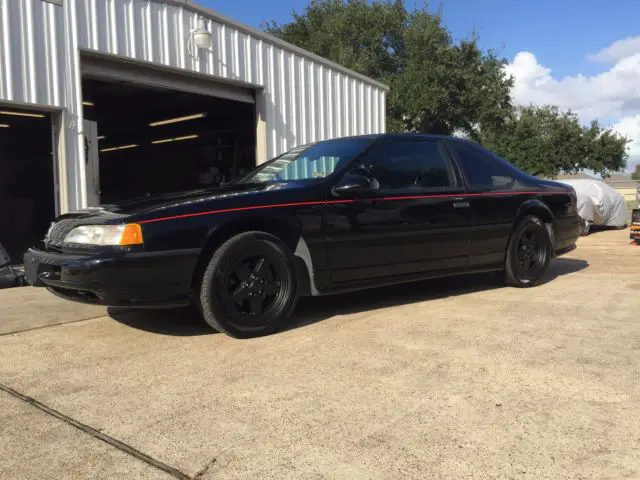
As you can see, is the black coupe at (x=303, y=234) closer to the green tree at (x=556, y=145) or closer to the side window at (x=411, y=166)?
the side window at (x=411, y=166)

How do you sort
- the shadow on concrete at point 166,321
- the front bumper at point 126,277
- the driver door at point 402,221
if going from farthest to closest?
the driver door at point 402,221 → the shadow on concrete at point 166,321 → the front bumper at point 126,277

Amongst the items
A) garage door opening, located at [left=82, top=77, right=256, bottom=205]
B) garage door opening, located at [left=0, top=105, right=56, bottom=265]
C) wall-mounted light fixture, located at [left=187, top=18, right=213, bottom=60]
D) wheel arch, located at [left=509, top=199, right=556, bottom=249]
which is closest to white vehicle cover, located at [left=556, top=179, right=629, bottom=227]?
garage door opening, located at [left=82, top=77, right=256, bottom=205]

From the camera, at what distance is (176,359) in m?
3.52

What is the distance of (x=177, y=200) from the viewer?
3854 mm

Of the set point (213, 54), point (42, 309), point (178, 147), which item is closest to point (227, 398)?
point (42, 309)

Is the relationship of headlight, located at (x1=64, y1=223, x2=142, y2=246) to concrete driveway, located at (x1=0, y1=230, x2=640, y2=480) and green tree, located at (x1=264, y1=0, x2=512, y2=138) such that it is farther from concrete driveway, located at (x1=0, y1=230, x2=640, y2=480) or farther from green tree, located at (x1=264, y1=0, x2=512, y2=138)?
green tree, located at (x1=264, y1=0, x2=512, y2=138)

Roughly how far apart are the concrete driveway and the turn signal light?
73cm

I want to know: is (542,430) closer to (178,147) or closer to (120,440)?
(120,440)

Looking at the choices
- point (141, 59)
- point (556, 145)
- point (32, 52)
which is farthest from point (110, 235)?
point (556, 145)

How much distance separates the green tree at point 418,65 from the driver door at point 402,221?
24.4m

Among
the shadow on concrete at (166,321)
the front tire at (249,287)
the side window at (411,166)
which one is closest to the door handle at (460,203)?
the side window at (411,166)

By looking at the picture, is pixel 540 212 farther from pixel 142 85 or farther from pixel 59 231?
pixel 142 85

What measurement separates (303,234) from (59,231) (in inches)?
69.3

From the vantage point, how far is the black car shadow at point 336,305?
14.3 feet
